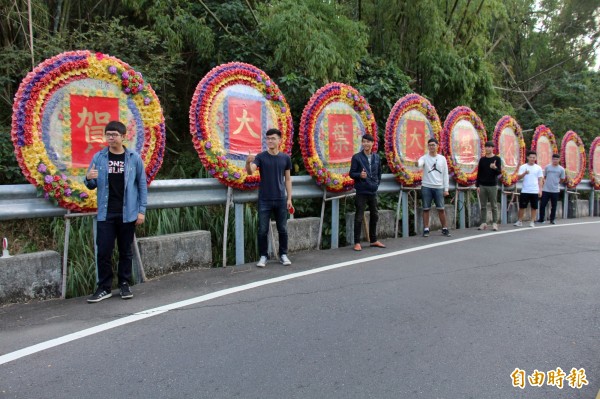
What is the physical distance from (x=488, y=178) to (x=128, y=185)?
25.1 ft

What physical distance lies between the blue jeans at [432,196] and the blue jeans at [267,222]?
12.2ft

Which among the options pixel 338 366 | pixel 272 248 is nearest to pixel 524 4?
pixel 272 248

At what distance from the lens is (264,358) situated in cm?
322

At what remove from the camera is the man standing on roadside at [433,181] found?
9.03 meters

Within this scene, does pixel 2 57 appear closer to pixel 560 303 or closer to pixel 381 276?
pixel 381 276

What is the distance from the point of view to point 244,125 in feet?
22.5

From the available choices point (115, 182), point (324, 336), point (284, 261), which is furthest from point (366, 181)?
point (324, 336)

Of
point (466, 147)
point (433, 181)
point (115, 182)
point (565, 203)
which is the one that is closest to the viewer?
point (115, 182)

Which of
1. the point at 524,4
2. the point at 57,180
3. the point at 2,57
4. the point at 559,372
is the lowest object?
the point at 559,372

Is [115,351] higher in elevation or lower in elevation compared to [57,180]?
lower

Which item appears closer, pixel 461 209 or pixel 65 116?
pixel 65 116

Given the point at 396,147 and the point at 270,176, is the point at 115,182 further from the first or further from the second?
the point at 396,147

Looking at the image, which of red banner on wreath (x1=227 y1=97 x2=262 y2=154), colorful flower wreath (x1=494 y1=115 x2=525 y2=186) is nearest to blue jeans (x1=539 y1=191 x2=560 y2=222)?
colorful flower wreath (x1=494 y1=115 x2=525 y2=186)

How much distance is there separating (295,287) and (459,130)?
7321 mm
